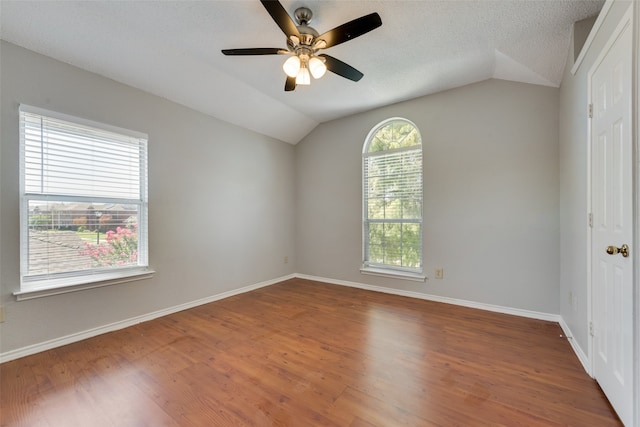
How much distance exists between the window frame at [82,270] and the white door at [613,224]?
3873mm

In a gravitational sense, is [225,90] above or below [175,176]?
above

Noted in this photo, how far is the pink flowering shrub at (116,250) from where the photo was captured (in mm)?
2596

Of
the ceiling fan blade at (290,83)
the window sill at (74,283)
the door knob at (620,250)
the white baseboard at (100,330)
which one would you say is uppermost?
the ceiling fan blade at (290,83)

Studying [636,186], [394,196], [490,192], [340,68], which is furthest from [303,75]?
[490,192]

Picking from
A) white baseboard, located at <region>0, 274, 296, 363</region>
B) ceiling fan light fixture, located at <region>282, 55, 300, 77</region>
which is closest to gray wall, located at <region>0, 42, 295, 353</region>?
white baseboard, located at <region>0, 274, 296, 363</region>

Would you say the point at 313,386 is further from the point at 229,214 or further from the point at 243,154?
the point at 243,154

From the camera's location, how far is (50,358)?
2.11 meters

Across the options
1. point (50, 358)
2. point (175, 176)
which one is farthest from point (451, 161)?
point (50, 358)

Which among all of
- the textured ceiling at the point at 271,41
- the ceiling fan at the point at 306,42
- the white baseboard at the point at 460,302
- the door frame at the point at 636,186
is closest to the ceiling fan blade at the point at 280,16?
the ceiling fan at the point at 306,42

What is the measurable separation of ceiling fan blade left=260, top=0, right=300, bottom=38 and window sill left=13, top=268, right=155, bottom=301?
2790 mm

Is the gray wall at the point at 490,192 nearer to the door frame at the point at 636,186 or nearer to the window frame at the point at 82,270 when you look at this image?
the door frame at the point at 636,186

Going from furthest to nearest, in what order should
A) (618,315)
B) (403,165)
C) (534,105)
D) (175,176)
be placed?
(403,165)
(175,176)
(534,105)
(618,315)

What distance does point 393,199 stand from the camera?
3.88 metres

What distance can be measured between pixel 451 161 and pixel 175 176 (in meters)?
3.49
